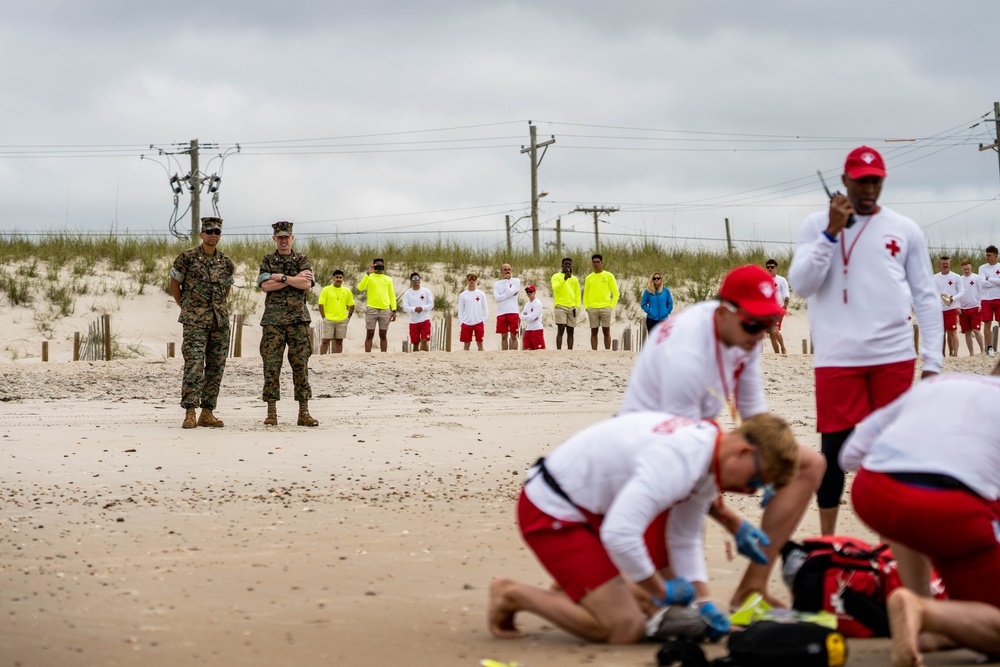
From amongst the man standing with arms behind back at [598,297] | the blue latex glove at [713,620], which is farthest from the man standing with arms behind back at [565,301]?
the blue latex glove at [713,620]

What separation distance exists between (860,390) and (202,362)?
266 inches

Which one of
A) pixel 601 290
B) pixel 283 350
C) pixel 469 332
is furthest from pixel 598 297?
pixel 283 350

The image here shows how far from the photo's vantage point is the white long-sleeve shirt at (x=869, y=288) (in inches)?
224

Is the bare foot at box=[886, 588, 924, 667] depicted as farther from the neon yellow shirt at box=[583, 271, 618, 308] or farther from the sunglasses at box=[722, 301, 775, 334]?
the neon yellow shirt at box=[583, 271, 618, 308]

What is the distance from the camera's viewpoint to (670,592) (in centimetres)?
431

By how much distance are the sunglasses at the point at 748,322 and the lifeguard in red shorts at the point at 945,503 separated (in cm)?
62

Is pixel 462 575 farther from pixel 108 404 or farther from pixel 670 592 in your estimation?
pixel 108 404

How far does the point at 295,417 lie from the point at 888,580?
849 centimetres

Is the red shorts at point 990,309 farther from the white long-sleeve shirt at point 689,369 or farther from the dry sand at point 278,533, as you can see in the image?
the white long-sleeve shirt at point 689,369

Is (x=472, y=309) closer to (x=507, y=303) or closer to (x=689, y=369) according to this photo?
(x=507, y=303)

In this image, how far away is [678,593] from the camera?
14.2ft

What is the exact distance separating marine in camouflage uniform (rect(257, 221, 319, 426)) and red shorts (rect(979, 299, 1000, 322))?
13591 millimetres

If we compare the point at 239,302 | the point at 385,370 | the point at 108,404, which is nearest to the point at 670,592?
the point at 108,404

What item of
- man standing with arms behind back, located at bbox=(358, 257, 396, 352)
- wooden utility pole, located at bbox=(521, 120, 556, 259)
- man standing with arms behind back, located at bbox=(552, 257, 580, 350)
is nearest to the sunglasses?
man standing with arms behind back, located at bbox=(358, 257, 396, 352)
